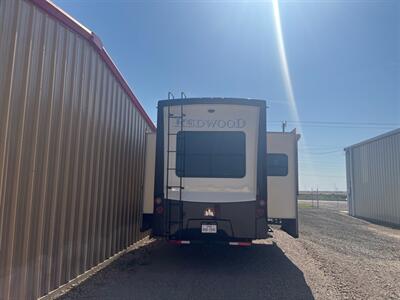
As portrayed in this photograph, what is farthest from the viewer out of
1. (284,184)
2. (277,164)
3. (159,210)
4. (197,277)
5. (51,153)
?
(277,164)

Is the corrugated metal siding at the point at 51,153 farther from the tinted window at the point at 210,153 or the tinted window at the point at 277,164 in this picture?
the tinted window at the point at 277,164

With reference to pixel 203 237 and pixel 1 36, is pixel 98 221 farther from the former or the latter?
pixel 1 36

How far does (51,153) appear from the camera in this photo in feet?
18.2

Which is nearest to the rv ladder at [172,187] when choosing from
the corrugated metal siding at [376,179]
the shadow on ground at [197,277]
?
the shadow on ground at [197,277]

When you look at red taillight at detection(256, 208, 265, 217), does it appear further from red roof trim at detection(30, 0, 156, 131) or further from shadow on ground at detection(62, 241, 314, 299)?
red roof trim at detection(30, 0, 156, 131)

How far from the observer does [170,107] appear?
307 inches

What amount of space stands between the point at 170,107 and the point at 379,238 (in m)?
9.68

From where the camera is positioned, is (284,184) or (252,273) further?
(284,184)

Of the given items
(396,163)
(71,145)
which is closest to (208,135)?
(71,145)

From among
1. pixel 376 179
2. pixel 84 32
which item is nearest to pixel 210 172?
pixel 84 32

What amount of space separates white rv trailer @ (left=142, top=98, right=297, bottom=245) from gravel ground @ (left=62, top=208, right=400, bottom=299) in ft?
2.73

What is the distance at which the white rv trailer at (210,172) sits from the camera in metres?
7.34

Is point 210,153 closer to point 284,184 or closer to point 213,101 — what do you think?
point 213,101

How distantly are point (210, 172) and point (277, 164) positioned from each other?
5.76 ft
